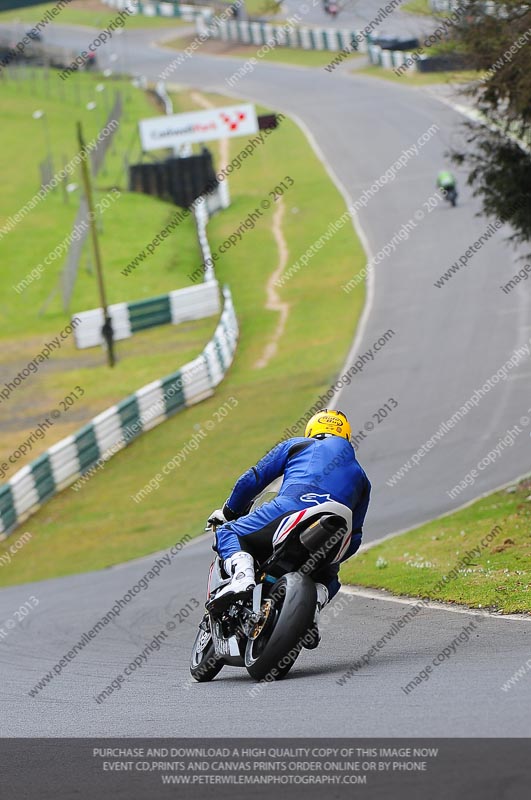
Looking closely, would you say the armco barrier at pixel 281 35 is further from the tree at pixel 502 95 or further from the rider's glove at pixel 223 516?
the rider's glove at pixel 223 516

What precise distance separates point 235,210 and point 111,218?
471 centimetres

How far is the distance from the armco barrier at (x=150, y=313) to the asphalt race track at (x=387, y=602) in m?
4.64

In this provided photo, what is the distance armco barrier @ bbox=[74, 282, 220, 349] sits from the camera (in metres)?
31.0

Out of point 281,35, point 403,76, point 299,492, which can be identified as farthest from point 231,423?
point 281,35

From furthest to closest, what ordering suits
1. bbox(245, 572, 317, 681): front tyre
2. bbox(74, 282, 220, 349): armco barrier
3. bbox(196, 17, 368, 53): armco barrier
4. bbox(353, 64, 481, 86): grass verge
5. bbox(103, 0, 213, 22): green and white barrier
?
bbox(103, 0, 213, 22): green and white barrier → bbox(196, 17, 368, 53): armco barrier → bbox(353, 64, 481, 86): grass verge → bbox(74, 282, 220, 349): armco barrier → bbox(245, 572, 317, 681): front tyre

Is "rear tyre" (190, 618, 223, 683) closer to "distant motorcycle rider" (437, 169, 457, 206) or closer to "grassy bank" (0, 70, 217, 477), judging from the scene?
"grassy bank" (0, 70, 217, 477)

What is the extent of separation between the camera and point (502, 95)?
1603cm

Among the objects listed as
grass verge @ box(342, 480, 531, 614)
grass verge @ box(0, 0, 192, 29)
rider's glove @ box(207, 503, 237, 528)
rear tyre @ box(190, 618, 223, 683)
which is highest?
rider's glove @ box(207, 503, 237, 528)

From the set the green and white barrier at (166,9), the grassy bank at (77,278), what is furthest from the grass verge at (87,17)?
the grassy bank at (77,278)

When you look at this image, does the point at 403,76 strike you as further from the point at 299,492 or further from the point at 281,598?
the point at 281,598

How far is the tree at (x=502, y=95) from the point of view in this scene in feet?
49.6

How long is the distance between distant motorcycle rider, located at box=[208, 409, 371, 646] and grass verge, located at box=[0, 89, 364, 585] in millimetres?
10846

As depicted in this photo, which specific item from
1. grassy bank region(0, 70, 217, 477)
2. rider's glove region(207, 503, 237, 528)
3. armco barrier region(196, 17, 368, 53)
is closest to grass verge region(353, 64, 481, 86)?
armco barrier region(196, 17, 368, 53)
